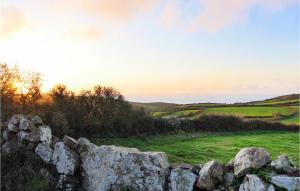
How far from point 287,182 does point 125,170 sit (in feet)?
13.0

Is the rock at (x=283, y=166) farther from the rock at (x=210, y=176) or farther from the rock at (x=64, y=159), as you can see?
the rock at (x=64, y=159)

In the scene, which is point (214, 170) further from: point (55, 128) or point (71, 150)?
point (55, 128)

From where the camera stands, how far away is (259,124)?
41.4 meters

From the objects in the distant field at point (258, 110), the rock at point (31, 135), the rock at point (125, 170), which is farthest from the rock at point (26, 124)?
the distant field at point (258, 110)

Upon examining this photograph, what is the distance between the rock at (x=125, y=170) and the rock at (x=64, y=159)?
Answer: 0.44 m

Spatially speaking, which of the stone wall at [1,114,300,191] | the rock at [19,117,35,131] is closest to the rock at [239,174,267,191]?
the stone wall at [1,114,300,191]

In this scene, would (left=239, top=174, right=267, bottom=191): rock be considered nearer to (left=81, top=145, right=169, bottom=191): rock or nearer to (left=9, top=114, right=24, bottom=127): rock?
(left=81, top=145, right=169, bottom=191): rock

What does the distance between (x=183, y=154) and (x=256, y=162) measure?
9.17 meters

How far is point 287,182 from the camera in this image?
32.6 feet

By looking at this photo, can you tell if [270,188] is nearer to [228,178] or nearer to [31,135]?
[228,178]

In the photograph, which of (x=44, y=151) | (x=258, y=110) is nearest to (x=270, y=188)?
(x=44, y=151)

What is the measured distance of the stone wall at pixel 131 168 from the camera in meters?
10.4

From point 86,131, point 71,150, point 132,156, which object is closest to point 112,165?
point 132,156

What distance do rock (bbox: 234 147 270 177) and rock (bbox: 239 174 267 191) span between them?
24cm
